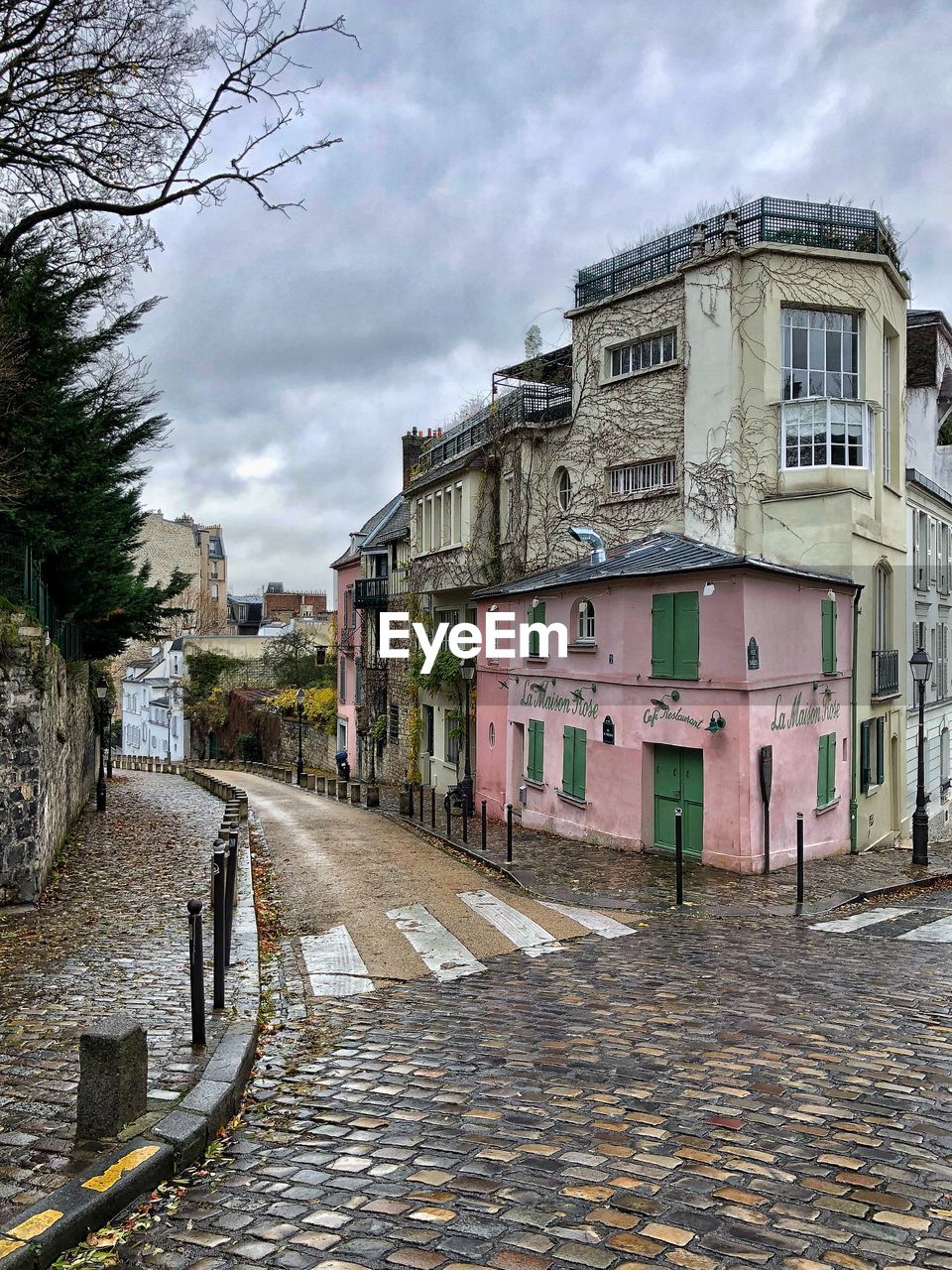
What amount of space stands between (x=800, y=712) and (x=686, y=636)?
8.21ft

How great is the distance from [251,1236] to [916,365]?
1117 inches

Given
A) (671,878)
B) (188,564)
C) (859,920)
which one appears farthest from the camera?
(188,564)

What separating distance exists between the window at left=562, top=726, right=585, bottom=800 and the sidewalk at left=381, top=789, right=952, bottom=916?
3.23ft

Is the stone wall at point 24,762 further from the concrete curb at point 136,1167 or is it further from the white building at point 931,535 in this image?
the white building at point 931,535

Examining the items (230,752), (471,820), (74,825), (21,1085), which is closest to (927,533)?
(471,820)

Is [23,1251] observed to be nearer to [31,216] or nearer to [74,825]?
[31,216]

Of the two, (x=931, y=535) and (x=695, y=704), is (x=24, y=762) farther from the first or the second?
(x=931, y=535)

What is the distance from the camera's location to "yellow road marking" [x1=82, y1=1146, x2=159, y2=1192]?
4293 millimetres

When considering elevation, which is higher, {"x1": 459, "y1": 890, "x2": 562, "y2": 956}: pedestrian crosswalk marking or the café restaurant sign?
the café restaurant sign

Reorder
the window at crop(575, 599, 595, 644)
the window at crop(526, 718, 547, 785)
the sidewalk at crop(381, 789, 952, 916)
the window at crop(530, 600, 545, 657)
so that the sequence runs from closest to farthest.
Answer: the sidewalk at crop(381, 789, 952, 916) → the window at crop(575, 599, 595, 644) → the window at crop(526, 718, 547, 785) → the window at crop(530, 600, 545, 657)

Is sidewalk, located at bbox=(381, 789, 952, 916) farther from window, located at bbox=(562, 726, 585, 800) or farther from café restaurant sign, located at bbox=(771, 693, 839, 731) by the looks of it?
café restaurant sign, located at bbox=(771, 693, 839, 731)

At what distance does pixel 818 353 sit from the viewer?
2089 cm

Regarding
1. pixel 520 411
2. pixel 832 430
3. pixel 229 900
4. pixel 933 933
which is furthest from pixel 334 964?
pixel 520 411

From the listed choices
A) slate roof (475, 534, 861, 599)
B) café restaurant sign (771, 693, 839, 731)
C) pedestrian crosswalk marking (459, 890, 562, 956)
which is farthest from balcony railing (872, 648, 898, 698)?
pedestrian crosswalk marking (459, 890, 562, 956)
